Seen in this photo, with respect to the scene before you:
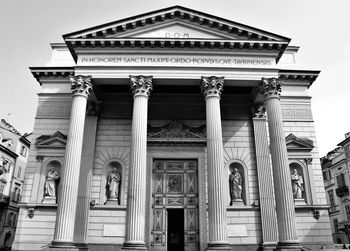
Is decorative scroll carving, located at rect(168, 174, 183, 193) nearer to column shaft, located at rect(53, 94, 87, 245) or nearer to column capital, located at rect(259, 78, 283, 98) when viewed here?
column shaft, located at rect(53, 94, 87, 245)

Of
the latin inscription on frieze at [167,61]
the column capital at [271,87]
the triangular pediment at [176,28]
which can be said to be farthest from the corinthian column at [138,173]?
the column capital at [271,87]

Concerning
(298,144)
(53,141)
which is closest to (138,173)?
(53,141)

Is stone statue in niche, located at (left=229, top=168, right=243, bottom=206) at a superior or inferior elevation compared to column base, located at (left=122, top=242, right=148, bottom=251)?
superior

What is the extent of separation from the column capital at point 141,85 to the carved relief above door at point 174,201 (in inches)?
205

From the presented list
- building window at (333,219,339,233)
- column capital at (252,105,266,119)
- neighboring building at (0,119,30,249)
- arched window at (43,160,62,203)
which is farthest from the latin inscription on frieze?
building window at (333,219,339,233)

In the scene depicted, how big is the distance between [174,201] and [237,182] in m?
4.06

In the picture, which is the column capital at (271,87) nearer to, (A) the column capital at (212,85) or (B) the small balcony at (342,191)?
(A) the column capital at (212,85)

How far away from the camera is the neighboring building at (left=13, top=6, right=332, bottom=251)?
55.9 feet

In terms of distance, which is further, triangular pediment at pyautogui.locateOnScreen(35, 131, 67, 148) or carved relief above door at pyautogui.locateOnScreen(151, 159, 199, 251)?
triangular pediment at pyautogui.locateOnScreen(35, 131, 67, 148)

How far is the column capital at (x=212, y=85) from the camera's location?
18.0 metres

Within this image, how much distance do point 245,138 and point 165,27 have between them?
28.4ft

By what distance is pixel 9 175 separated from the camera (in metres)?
42.7

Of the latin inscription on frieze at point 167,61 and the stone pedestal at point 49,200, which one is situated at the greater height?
the latin inscription on frieze at point 167,61

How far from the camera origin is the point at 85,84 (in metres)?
18.1
